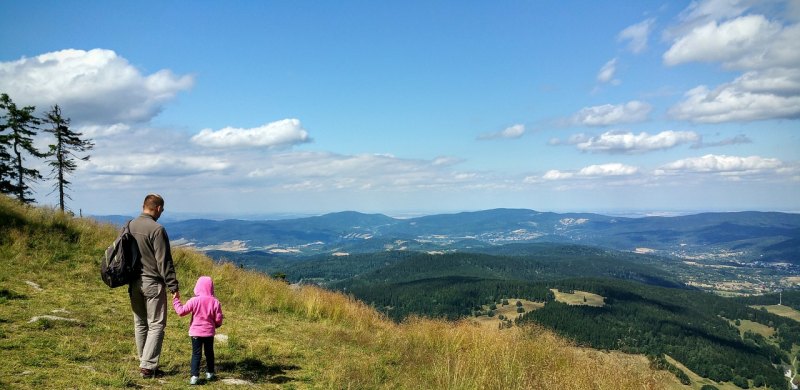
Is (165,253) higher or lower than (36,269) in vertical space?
higher

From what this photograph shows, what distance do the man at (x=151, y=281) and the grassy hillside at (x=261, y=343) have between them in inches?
22.4

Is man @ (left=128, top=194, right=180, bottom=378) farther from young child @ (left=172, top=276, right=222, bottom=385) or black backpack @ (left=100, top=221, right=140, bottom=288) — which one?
young child @ (left=172, top=276, right=222, bottom=385)

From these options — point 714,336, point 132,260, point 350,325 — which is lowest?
point 714,336

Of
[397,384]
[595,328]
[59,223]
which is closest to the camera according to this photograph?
[397,384]

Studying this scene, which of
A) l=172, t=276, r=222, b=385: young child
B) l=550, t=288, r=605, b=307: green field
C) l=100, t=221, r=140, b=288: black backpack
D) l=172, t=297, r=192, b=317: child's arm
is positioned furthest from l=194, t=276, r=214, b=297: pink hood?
l=550, t=288, r=605, b=307: green field

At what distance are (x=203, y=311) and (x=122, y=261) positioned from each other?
4.33ft

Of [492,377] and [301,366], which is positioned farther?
[301,366]

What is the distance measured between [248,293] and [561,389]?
995cm

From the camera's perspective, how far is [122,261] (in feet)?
19.1

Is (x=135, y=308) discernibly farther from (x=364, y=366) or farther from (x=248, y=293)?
(x=248, y=293)

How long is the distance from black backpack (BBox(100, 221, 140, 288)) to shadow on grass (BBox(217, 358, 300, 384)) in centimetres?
236

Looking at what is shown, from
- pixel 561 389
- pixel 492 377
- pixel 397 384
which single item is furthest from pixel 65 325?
pixel 561 389

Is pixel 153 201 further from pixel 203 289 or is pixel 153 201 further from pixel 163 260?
pixel 203 289

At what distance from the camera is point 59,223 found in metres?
14.6
